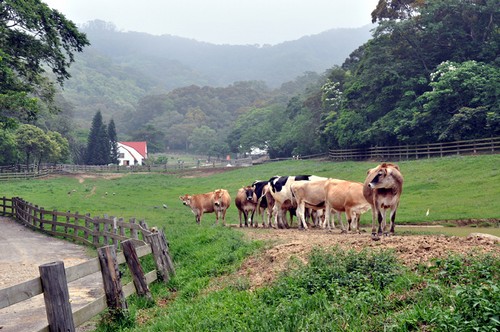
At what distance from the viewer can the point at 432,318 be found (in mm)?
4703

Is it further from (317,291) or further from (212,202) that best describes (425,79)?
(317,291)

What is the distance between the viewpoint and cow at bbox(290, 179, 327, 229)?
16250 mm

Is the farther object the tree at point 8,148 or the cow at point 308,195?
the tree at point 8,148

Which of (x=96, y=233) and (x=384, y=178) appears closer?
(x=384, y=178)

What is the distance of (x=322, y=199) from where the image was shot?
16.1 metres

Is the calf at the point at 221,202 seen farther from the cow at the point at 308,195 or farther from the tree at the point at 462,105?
the tree at the point at 462,105

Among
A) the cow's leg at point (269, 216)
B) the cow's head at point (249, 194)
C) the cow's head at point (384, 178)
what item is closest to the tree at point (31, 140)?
the cow's head at point (249, 194)

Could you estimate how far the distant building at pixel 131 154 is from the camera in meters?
89.3

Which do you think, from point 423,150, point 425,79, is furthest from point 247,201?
point 425,79

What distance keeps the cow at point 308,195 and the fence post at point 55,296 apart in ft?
36.5

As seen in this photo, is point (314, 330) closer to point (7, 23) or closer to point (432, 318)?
point (432, 318)

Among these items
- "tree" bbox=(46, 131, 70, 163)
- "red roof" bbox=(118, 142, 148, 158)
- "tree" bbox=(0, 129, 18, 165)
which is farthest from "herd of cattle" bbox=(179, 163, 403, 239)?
"red roof" bbox=(118, 142, 148, 158)

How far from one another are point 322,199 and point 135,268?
9.05m

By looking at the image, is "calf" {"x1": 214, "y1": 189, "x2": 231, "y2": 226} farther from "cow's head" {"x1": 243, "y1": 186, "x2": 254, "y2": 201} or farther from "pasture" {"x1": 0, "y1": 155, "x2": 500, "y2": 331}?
"pasture" {"x1": 0, "y1": 155, "x2": 500, "y2": 331}
